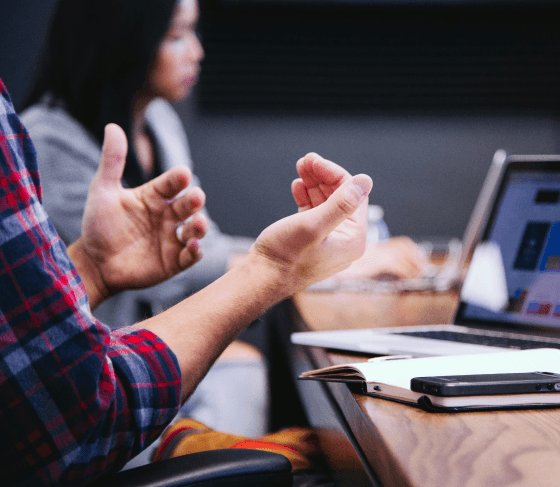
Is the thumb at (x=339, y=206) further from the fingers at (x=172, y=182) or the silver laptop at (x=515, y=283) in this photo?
the fingers at (x=172, y=182)

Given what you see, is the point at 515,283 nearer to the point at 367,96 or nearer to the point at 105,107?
the point at 105,107

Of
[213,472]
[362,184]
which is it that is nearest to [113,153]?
[362,184]

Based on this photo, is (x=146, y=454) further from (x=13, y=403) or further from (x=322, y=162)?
(x=322, y=162)

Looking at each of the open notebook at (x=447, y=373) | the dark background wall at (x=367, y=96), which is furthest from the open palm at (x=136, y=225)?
the dark background wall at (x=367, y=96)

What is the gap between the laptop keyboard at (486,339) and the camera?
2.64 feet

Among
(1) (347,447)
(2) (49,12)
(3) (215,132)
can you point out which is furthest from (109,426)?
(2) (49,12)

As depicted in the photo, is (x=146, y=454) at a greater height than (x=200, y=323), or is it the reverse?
(x=200, y=323)

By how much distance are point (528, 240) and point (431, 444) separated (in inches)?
25.8

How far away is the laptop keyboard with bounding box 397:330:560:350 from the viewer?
805 millimetres

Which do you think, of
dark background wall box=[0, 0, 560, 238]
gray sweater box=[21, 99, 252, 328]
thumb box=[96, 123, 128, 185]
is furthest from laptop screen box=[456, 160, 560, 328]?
dark background wall box=[0, 0, 560, 238]

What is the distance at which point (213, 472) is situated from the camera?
0.53m

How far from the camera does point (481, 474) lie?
37 cm

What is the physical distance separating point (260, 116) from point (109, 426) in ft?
8.26

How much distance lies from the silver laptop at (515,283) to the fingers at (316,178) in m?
0.21
